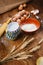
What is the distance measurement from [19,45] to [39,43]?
96mm

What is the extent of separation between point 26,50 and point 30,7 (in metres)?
0.36

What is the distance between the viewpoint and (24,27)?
3.08ft

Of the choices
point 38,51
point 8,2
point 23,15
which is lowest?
point 38,51

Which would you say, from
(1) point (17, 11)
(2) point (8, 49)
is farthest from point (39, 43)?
(1) point (17, 11)

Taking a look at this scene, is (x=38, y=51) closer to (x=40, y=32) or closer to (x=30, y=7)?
(x=40, y=32)

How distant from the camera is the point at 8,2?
1.12m

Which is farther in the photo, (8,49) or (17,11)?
(17,11)

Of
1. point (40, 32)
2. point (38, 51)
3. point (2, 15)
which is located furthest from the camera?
point (2, 15)

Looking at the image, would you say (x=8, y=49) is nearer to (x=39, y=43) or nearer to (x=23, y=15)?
(x=39, y=43)

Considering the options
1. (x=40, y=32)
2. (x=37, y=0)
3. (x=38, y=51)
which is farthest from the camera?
(x=37, y=0)

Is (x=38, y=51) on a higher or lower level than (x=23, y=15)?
lower

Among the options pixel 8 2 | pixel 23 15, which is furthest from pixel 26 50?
pixel 8 2

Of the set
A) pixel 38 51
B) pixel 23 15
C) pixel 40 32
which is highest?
pixel 23 15

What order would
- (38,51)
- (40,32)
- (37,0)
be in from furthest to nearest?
(37,0) → (40,32) → (38,51)
